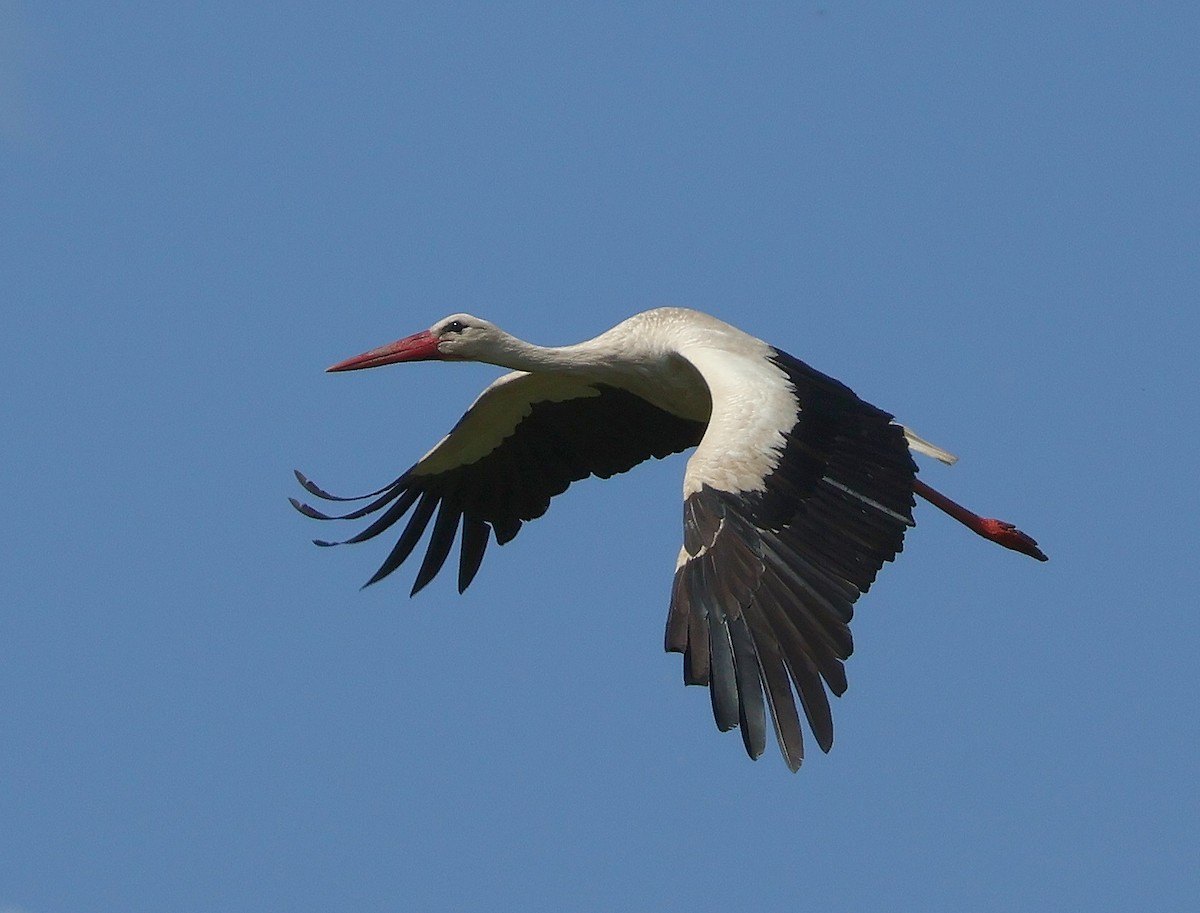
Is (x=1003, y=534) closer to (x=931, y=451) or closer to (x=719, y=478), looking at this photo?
(x=931, y=451)

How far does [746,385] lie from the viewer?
895 centimetres

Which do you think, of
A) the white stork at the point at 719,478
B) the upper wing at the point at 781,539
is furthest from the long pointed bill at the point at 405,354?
the upper wing at the point at 781,539

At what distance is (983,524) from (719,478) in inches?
106

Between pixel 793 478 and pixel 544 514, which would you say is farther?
pixel 544 514

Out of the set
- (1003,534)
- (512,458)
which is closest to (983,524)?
(1003,534)

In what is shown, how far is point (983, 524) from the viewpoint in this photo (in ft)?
34.6

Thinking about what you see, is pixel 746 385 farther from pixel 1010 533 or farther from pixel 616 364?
pixel 1010 533

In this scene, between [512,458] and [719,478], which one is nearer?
[719,478]

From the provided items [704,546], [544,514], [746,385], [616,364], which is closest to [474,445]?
[544,514]

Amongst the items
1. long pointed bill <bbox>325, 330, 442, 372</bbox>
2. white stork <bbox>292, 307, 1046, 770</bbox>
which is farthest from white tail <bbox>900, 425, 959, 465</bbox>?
long pointed bill <bbox>325, 330, 442, 372</bbox>

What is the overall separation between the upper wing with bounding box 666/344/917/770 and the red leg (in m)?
1.49

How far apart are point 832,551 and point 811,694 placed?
0.74m

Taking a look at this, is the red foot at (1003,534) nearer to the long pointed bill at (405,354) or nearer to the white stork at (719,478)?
the white stork at (719,478)

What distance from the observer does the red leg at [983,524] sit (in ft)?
34.5
